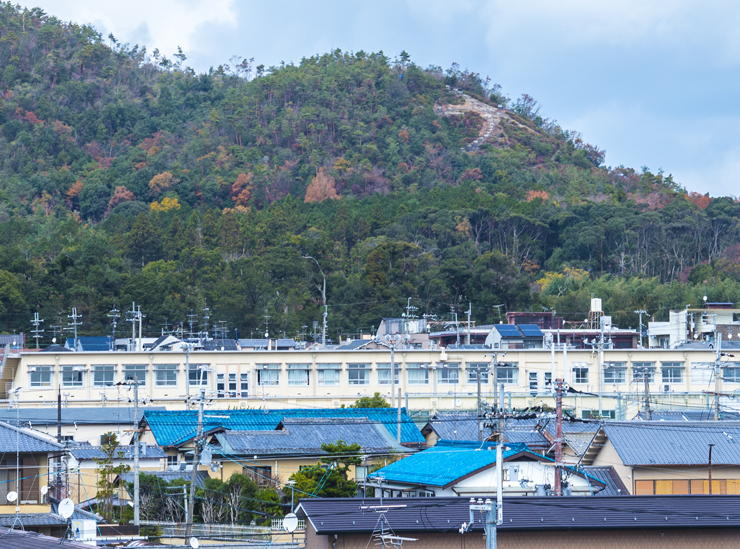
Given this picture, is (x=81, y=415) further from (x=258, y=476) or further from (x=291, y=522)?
(x=291, y=522)

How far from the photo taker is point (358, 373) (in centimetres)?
5625

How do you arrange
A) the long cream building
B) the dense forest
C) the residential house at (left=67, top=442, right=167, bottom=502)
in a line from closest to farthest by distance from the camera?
the residential house at (left=67, top=442, right=167, bottom=502) → the long cream building → the dense forest

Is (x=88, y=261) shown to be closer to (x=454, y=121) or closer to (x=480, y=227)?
(x=480, y=227)

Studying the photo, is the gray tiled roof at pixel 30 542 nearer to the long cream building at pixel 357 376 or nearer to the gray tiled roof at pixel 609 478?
the gray tiled roof at pixel 609 478

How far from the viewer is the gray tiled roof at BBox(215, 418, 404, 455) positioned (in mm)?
29125

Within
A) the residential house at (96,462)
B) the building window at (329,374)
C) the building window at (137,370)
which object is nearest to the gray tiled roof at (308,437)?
the residential house at (96,462)

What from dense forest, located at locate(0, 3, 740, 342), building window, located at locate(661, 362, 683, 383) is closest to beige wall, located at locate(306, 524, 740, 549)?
building window, located at locate(661, 362, 683, 383)

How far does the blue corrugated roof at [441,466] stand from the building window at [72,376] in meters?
33.5

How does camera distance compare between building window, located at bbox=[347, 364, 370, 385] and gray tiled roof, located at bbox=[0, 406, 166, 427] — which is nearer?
gray tiled roof, located at bbox=[0, 406, 166, 427]

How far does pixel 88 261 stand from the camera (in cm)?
8419

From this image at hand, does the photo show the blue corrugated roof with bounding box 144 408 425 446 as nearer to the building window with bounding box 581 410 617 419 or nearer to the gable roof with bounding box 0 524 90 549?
the gable roof with bounding box 0 524 90 549

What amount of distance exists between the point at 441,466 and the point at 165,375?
112ft

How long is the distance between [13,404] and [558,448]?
120ft

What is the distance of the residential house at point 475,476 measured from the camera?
2244cm
